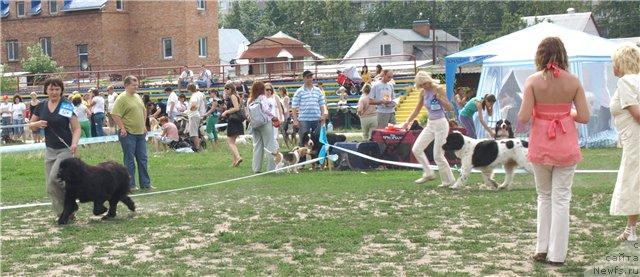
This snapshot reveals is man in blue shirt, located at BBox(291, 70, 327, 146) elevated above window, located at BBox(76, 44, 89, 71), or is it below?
below

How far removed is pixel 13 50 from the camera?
6241 cm

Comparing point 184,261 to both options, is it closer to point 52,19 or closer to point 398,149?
point 398,149

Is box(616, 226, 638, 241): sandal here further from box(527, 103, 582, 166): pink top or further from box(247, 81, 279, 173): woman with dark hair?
box(247, 81, 279, 173): woman with dark hair

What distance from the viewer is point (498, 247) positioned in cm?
806

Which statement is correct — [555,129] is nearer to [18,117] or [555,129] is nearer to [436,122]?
[436,122]

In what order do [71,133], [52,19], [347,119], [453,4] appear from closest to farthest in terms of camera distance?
1. [71,133]
2. [347,119]
3. [52,19]
4. [453,4]

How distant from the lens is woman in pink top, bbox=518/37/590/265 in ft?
23.8

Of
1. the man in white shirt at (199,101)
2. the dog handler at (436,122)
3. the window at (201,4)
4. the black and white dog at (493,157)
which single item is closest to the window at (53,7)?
the window at (201,4)

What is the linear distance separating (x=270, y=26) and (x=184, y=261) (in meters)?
83.7

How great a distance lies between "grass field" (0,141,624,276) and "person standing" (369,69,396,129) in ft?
13.4

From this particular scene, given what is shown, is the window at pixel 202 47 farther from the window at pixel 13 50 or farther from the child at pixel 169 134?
the child at pixel 169 134

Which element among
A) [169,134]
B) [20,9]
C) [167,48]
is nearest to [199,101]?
[169,134]

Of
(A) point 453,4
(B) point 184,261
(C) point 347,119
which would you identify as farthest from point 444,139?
(A) point 453,4

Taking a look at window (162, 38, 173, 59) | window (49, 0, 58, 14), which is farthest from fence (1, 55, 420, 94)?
window (49, 0, 58, 14)
